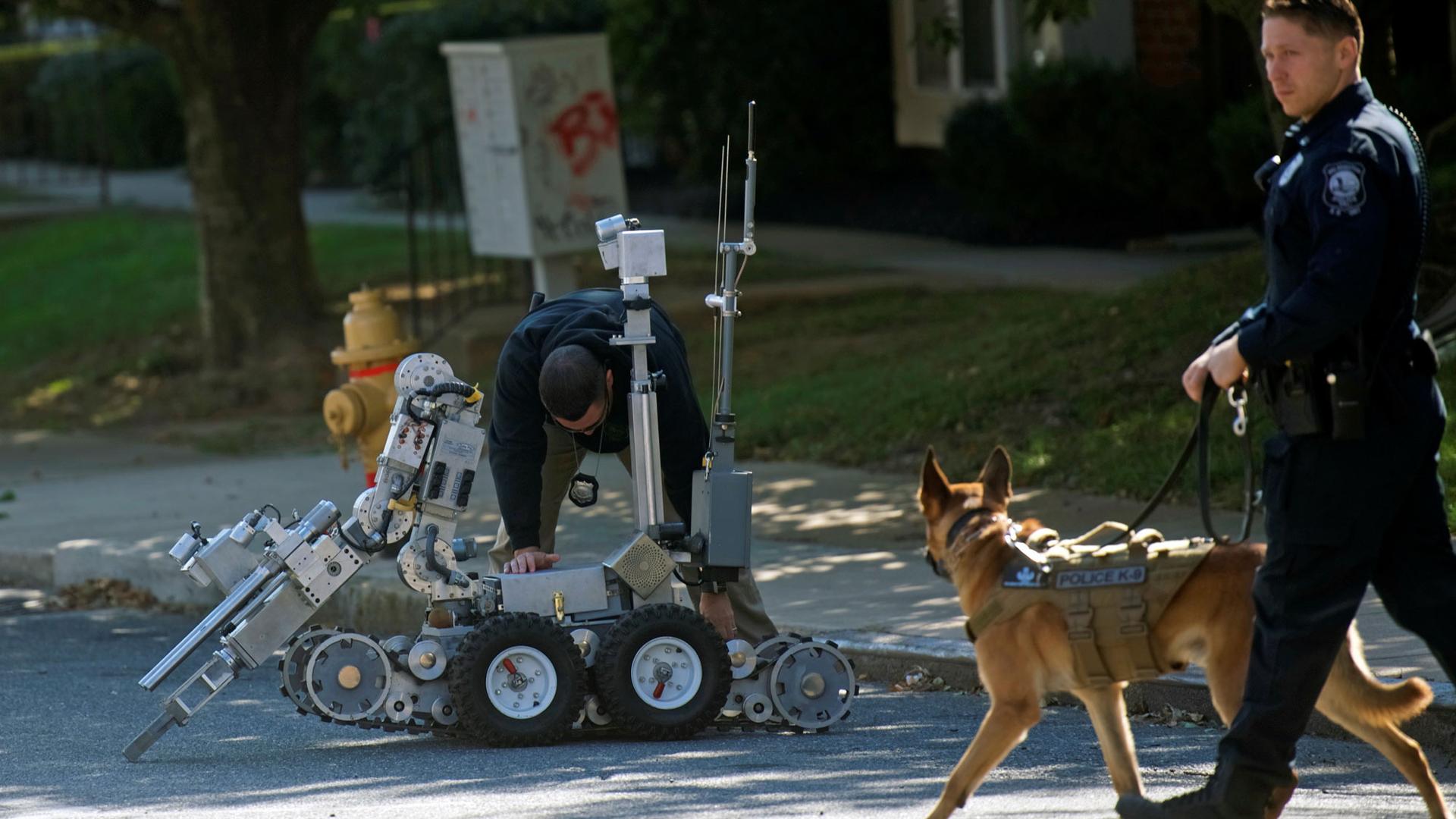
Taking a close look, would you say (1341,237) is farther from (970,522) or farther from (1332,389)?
(970,522)

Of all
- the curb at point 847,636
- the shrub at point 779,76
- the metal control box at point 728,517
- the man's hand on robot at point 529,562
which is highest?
the shrub at point 779,76

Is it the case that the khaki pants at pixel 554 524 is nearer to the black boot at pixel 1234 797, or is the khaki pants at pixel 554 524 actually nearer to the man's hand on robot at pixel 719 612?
the man's hand on robot at pixel 719 612

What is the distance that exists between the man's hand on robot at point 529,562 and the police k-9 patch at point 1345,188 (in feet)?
8.73

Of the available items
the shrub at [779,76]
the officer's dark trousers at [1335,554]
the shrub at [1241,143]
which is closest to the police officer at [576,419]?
the officer's dark trousers at [1335,554]

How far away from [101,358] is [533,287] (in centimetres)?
397

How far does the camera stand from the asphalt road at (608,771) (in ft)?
15.7

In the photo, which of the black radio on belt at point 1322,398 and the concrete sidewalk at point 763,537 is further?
the concrete sidewalk at point 763,537

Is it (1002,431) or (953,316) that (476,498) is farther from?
(953,316)

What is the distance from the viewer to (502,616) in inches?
209

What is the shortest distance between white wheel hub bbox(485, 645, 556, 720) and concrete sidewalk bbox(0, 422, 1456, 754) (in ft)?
5.01

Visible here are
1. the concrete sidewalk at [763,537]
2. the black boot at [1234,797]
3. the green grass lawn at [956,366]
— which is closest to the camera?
the black boot at [1234,797]

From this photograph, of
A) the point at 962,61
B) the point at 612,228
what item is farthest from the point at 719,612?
the point at 962,61

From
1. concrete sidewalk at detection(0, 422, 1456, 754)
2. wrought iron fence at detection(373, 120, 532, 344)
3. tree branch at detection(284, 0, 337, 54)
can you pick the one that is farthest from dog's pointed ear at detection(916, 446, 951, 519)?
tree branch at detection(284, 0, 337, 54)

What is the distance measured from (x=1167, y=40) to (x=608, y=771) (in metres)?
12.5
